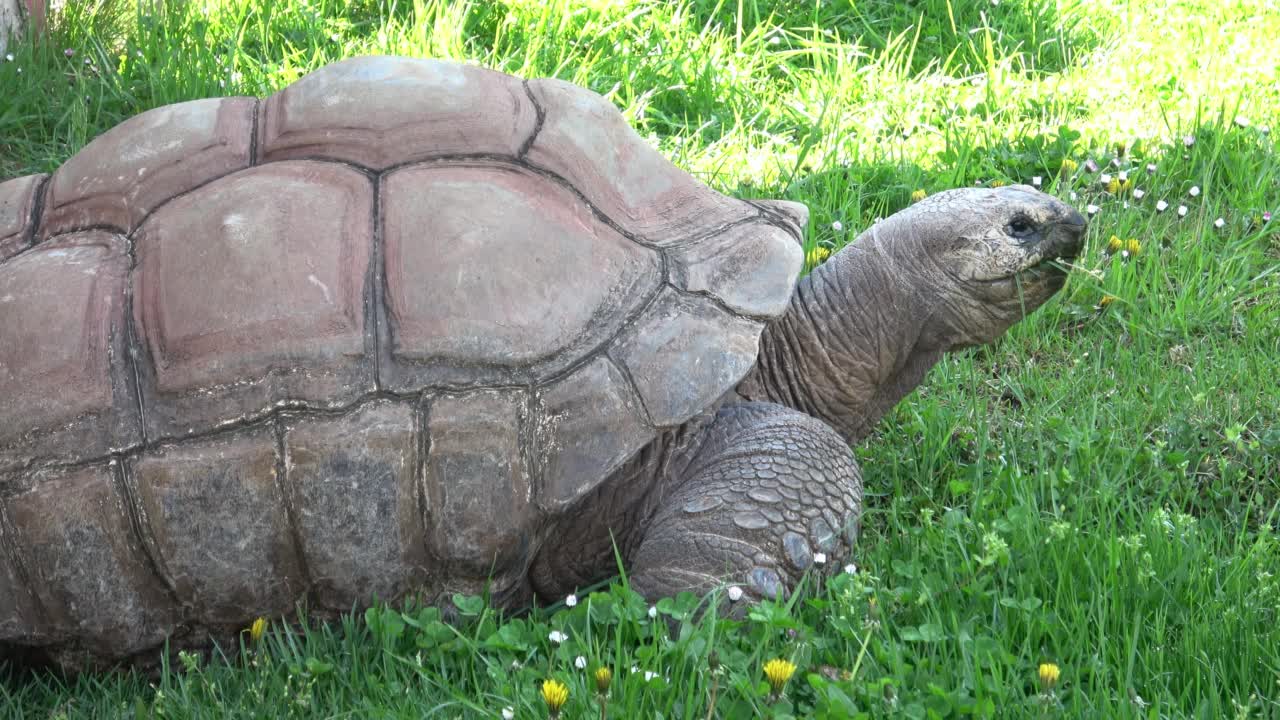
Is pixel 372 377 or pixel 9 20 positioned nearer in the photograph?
pixel 372 377

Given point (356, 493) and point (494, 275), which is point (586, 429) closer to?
point (494, 275)

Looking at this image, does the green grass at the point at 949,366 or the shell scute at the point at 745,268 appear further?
the shell scute at the point at 745,268

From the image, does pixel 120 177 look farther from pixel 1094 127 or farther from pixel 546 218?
pixel 1094 127

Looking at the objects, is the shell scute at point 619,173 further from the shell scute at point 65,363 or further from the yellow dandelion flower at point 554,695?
the yellow dandelion flower at point 554,695

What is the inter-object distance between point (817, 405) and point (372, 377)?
53.4 inches

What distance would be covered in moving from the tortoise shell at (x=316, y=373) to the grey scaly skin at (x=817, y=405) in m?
0.25

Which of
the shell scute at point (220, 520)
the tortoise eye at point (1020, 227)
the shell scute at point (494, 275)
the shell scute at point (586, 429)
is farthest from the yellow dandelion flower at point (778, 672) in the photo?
the tortoise eye at point (1020, 227)

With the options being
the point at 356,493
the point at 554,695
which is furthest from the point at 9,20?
the point at 554,695

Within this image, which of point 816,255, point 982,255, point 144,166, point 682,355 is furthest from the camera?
point 816,255

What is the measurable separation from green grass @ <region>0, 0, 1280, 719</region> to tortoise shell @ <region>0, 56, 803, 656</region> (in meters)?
0.22

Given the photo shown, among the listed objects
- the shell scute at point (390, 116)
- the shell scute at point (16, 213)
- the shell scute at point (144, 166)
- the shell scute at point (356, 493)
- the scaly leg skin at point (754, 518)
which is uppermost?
the shell scute at point (390, 116)

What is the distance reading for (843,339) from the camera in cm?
364

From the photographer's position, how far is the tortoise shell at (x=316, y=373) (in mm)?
2811

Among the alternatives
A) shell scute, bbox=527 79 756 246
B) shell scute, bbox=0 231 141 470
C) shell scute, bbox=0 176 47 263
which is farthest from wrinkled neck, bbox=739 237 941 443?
shell scute, bbox=0 176 47 263
